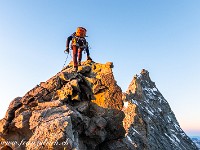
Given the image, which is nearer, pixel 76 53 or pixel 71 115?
pixel 71 115

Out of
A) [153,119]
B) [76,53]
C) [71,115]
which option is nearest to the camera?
[71,115]

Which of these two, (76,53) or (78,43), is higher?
(78,43)

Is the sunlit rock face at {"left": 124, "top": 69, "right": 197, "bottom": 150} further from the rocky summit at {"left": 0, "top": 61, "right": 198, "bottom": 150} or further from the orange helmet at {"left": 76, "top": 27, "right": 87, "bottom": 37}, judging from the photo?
the rocky summit at {"left": 0, "top": 61, "right": 198, "bottom": 150}

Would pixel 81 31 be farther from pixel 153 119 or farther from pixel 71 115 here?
pixel 153 119

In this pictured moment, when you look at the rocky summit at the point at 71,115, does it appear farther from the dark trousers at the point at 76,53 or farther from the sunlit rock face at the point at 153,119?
the sunlit rock face at the point at 153,119

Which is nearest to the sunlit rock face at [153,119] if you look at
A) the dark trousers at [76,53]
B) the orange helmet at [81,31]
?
the dark trousers at [76,53]

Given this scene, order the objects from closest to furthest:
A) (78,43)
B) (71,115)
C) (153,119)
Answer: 1. (71,115)
2. (78,43)
3. (153,119)

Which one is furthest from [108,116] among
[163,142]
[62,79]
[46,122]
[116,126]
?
[163,142]

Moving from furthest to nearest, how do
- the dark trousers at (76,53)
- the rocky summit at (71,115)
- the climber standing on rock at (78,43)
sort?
the climber standing on rock at (78,43), the dark trousers at (76,53), the rocky summit at (71,115)

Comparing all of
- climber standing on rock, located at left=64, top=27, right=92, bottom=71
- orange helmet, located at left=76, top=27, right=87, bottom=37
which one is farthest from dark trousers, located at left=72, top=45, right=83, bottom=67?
orange helmet, located at left=76, top=27, right=87, bottom=37

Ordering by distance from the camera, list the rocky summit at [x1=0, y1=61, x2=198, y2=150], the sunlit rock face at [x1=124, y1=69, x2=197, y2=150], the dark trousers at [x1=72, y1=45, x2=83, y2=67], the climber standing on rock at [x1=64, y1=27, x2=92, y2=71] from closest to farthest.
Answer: the rocky summit at [x1=0, y1=61, x2=198, y2=150]
the dark trousers at [x1=72, y1=45, x2=83, y2=67]
the climber standing on rock at [x1=64, y1=27, x2=92, y2=71]
the sunlit rock face at [x1=124, y1=69, x2=197, y2=150]

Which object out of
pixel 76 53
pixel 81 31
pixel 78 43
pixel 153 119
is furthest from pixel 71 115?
pixel 153 119

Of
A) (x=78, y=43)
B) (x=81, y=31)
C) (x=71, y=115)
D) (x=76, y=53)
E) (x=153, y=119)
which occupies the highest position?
(x=153, y=119)

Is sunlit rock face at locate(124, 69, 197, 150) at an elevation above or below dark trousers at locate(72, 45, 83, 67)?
above
